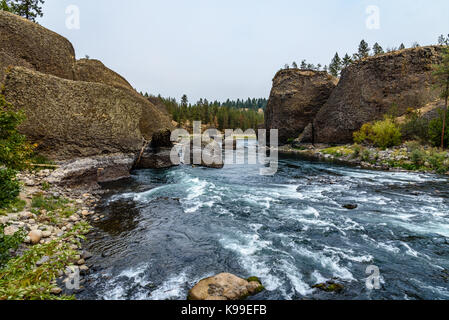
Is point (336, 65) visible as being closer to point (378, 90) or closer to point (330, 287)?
point (378, 90)

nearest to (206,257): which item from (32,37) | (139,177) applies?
(139,177)

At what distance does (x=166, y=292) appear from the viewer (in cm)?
613

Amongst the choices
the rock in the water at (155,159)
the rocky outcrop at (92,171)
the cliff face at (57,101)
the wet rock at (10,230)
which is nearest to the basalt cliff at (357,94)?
the rock in the water at (155,159)

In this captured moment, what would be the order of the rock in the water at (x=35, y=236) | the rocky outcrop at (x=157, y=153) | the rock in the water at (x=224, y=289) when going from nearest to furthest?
the rock in the water at (x=224, y=289) → the rock in the water at (x=35, y=236) → the rocky outcrop at (x=157, y=153)

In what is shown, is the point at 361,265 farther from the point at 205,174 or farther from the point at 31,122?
the point at 31,122

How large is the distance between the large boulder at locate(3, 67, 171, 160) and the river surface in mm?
4859

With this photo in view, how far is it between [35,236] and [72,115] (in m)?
13.2

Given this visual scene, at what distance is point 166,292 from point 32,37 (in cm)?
2725

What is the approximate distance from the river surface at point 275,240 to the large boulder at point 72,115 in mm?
4859

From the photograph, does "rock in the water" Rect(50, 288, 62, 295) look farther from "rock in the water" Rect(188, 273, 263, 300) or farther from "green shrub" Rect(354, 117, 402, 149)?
"green shrub" Rect(354, 117, 402, 149)

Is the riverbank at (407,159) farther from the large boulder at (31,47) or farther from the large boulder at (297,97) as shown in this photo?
Answer: the large boulder at (31,47)

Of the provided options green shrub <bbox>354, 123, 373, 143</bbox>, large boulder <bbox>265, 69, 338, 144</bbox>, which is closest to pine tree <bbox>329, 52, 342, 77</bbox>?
large boulder <bbox>265, 69, 338, 144</bbox>

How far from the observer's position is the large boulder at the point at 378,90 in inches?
1547

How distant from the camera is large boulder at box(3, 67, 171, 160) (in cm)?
1611
